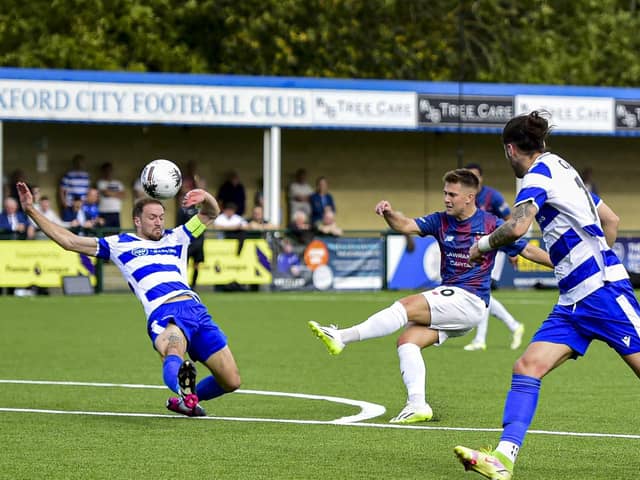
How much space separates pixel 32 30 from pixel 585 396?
115ft

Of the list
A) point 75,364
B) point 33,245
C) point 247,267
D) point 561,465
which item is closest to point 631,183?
point 247,267

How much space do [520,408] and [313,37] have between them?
3783cm

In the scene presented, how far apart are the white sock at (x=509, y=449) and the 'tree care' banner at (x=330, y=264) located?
19.5 metres

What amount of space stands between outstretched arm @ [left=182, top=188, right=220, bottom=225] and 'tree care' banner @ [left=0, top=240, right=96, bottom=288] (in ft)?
49.7

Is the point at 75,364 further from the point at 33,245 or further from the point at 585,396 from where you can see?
the point at 33,245

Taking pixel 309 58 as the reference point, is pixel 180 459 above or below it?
below

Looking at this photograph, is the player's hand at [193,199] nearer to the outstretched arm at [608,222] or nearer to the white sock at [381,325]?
the white sock at [381,325]

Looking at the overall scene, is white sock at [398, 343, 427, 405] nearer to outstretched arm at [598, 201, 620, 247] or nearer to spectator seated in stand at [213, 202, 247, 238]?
outstretched arm at [598, 201, 620, 247]

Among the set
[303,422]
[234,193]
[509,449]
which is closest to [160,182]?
[303,422]

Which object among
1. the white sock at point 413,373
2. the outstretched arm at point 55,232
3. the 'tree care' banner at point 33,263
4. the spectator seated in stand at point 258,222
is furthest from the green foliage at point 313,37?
the white sock at point 413,373

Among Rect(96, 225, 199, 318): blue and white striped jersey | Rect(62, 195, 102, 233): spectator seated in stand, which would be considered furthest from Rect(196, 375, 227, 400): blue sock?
Rect(62, 195, 102, 233): spectator seated in stand

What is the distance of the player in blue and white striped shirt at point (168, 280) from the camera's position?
9.50 metres

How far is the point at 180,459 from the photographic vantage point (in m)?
7.82

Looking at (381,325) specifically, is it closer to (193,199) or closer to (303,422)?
(303,422)
